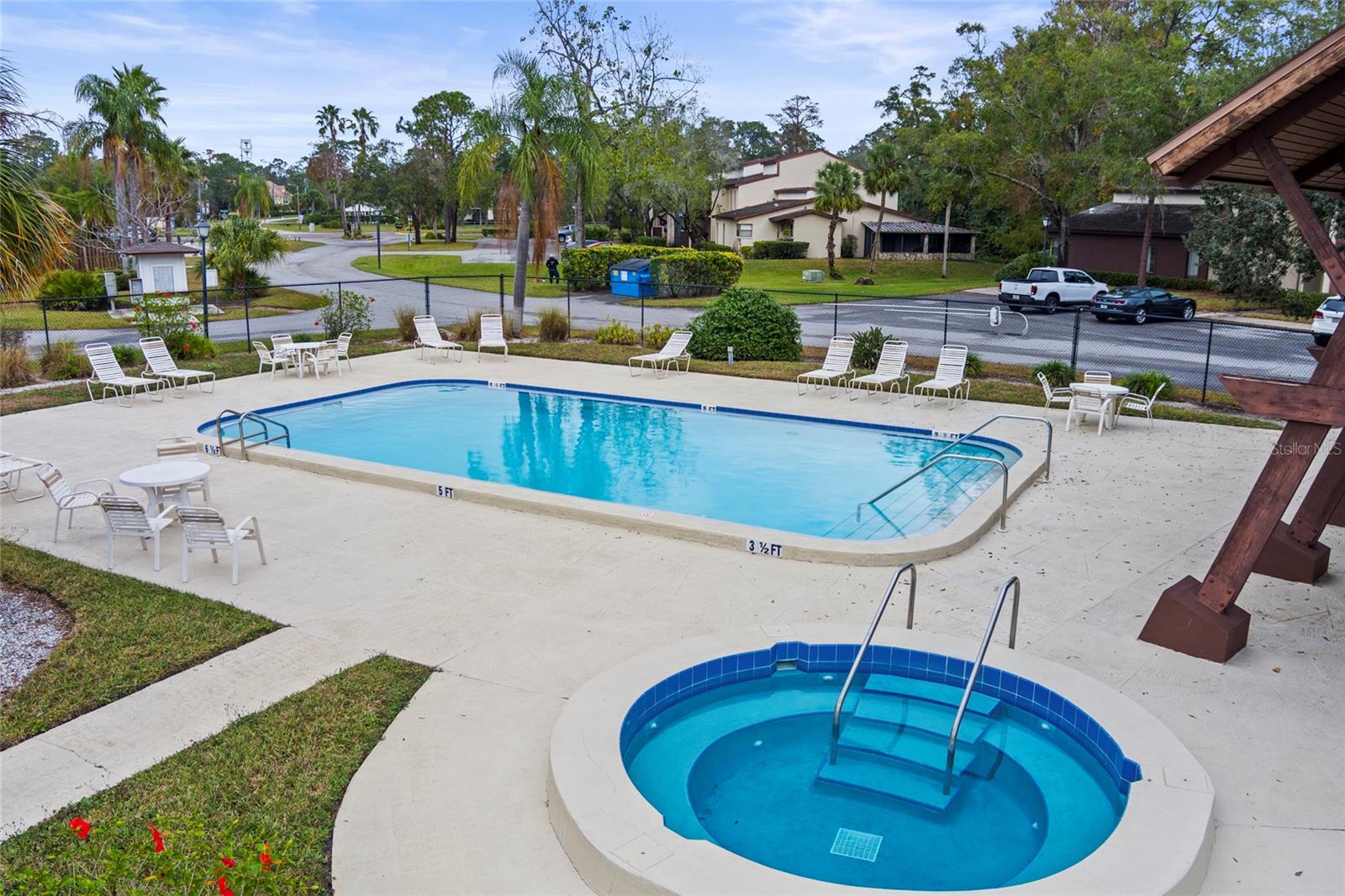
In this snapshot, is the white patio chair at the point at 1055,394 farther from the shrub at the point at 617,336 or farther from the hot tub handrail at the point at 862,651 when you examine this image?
the shrub at the point at 617,336

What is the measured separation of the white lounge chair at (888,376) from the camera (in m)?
17.7

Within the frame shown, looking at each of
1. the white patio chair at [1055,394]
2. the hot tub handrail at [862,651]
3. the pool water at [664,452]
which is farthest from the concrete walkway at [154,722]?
the white patio chair at [1055,394]

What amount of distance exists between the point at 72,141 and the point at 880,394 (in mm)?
34832

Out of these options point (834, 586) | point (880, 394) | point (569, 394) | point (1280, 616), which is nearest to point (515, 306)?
point (569, 394)

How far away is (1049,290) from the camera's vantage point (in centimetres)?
3672

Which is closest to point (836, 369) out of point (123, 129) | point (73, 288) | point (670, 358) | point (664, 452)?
point (670, 358)

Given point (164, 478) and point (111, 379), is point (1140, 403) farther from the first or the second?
point (111, 379)

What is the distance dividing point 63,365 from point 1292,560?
20246 mm

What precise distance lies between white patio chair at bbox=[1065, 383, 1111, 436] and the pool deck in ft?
3.22

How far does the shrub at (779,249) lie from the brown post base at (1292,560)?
164 ft

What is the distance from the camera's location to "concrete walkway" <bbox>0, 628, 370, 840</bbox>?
560 centimetres

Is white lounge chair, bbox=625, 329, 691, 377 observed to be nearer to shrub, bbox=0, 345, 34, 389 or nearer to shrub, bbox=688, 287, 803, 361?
shrub, bbox=688, 287, 803, 361

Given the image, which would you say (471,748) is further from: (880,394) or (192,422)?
(880,394)

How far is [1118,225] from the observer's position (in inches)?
1818
